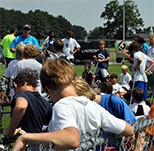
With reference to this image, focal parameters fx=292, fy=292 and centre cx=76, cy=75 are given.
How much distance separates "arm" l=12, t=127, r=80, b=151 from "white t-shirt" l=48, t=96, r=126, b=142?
43 millimetres

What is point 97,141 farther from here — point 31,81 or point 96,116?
point 31,81

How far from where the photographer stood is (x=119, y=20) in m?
79.1

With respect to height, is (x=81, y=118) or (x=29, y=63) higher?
(x=29, y=63)

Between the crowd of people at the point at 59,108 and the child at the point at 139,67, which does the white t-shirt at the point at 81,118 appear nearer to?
the crowd of people at the point at 59,108

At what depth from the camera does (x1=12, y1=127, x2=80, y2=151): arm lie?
146cm

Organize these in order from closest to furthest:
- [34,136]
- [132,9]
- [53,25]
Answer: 1. [34,136]
2. [132,9]
3. [53,25]

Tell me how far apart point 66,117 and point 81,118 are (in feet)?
0.45

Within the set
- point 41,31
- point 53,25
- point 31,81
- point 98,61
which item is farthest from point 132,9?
point 31,81

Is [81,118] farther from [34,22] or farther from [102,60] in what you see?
[34,22]

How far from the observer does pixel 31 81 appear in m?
3.47

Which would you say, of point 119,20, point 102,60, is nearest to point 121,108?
point 102,60

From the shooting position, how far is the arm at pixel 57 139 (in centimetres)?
146

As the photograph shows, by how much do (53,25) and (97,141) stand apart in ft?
396

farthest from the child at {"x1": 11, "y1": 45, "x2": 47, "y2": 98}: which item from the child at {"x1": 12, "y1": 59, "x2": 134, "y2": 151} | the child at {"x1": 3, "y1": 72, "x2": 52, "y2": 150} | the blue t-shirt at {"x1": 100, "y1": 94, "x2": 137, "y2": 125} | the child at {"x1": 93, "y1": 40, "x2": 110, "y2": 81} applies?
the child at {"x1": 93, "y1": 40, "x2": 110, "y2": 81}
